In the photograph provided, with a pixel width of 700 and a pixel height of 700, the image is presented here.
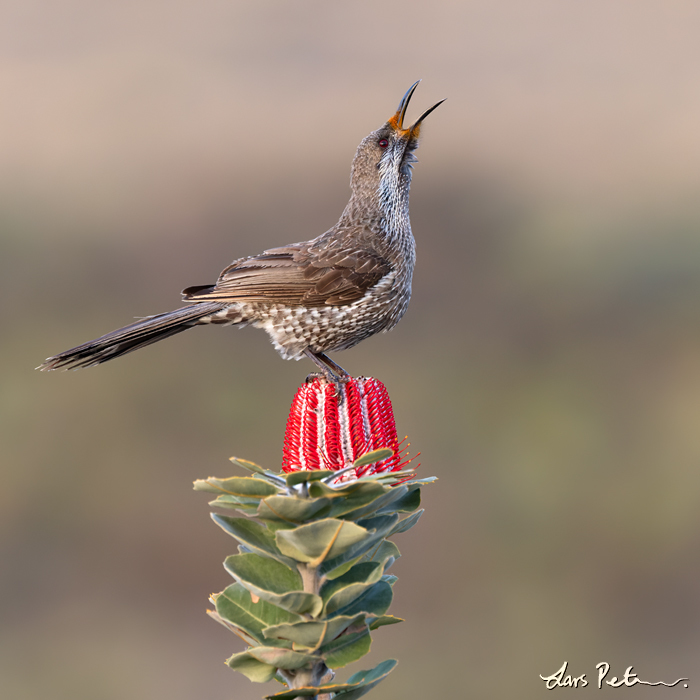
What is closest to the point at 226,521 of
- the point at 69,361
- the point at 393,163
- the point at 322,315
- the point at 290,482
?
the point at 290,482

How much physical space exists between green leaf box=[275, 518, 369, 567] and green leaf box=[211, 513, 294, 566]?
7 centimetres

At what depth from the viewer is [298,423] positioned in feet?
7.23

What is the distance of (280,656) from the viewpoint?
1485 mm

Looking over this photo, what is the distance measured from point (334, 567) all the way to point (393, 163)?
7.74 feet

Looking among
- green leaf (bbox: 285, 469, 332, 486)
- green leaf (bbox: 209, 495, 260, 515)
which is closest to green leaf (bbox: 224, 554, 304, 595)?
green leaf (bbox: 209, 495, 260, 515)

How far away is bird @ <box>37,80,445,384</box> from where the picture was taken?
3.18m

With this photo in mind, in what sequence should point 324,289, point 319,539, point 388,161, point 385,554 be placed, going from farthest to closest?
point 388,161 < point 324,289 < point 385,554 < point 319,539

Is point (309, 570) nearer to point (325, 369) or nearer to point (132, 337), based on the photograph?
point (325, 369)

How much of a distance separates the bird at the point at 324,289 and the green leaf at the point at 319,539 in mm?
1567

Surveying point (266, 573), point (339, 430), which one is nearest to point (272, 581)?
point (266, 573)

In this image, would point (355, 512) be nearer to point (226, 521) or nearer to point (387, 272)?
point (226, 521)

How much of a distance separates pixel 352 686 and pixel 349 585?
209 millimetres

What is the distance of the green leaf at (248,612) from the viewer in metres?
1.57

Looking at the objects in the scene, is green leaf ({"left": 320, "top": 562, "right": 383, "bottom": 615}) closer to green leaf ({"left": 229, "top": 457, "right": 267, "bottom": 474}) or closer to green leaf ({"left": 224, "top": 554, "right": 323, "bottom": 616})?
green leaf ({"left": 224, "top": 554, "right": 323, "bottom": 616})
